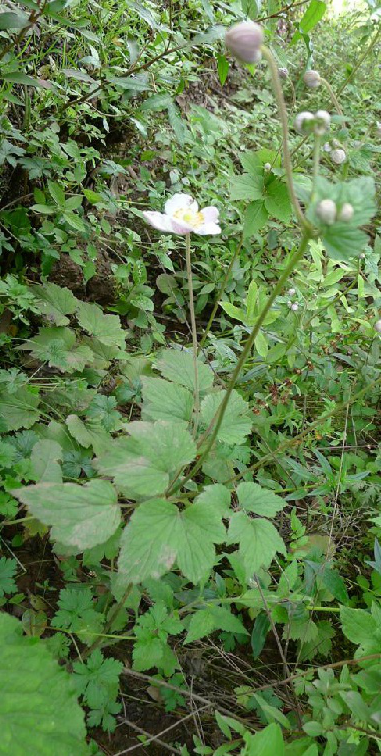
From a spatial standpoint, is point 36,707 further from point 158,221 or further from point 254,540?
point 158,221

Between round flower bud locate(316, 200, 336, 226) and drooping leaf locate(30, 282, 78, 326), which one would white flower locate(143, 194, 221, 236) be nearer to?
round flower bud locate(316, 200, 336, 226)

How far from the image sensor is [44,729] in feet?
2.75

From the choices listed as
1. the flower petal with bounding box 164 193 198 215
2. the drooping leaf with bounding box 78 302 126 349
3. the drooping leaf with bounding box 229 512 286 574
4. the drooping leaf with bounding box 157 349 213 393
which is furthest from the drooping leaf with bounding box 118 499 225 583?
the drooping leaf with bounding box 78 302 126 349

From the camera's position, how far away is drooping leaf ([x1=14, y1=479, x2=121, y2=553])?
35.5 inches

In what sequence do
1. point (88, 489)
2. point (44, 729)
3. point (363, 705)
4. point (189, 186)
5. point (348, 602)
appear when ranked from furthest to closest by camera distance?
1. point (189, 186)
2. point (348, 602)
3. point (363, 705)
4. point (88, 489)
5. point (44, 729)

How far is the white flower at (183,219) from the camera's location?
1155 millimetres

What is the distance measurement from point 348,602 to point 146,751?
2.23 ft

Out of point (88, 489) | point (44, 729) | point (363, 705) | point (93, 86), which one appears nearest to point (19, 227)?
point (93, 86)

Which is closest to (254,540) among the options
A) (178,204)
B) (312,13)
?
(178,204)

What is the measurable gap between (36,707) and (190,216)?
40.9 inches

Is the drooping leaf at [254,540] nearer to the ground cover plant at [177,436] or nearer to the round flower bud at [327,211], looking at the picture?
the ground cover plant at [177,436]

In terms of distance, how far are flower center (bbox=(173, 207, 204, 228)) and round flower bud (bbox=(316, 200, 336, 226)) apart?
1.75 feet

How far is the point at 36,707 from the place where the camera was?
0.85 metres

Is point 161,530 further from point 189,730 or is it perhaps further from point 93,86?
point 93,86
